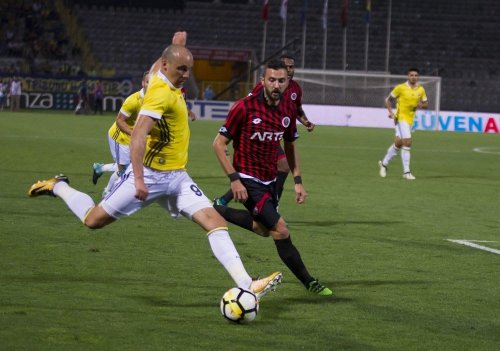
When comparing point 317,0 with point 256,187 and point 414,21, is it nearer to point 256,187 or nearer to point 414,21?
point 414,21

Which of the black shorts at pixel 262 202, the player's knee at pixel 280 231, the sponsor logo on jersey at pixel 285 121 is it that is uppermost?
the sponsor logo on jersey at pixel 285 121

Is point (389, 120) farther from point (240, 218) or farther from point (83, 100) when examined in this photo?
point (240, 218)

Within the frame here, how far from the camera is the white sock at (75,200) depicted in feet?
29.9

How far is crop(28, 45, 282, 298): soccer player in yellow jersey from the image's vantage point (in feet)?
27.0

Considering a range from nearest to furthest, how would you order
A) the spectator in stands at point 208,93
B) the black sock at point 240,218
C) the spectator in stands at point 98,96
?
the black sock at point 240,218, the spectator in stands at point 98,96, the spectator in stands at point 208,93

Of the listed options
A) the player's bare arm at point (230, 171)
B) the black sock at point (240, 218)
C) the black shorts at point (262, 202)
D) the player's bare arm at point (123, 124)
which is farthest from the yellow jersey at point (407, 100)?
the player's bare arm at point (230, 171)

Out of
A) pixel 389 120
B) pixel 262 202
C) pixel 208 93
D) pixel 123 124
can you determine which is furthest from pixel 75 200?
pixel 208 93

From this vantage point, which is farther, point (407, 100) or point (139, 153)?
point (407, 100)

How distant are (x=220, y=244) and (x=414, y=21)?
55.7 m

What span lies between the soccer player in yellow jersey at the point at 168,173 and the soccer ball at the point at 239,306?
0.16m

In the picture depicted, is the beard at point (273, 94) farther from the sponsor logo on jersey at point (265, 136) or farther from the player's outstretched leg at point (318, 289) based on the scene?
the player's outstretched leg at point (318, 289)

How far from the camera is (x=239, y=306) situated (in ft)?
26.0

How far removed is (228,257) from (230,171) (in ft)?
3.53

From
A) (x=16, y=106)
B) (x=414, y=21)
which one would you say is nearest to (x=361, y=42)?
(x=414, y=21)
